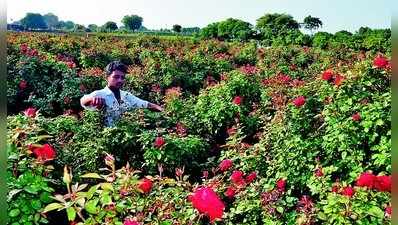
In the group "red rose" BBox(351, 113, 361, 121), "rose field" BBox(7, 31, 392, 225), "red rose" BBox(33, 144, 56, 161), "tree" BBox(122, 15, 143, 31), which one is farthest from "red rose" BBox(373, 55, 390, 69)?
"tree" BBox(122, 15, 143, 31)

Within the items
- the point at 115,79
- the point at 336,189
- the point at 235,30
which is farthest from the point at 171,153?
the point at 235,30

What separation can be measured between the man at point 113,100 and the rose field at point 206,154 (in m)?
0.13

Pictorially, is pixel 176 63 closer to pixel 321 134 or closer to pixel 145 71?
pixel 145 71

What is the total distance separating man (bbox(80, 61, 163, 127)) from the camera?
5012 millimetres

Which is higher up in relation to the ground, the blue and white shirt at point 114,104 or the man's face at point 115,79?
the man's face at point 115,79

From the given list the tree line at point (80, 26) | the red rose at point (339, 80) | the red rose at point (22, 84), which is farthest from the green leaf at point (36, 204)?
the tree line at point (80, 26)

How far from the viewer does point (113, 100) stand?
→ 523 cm

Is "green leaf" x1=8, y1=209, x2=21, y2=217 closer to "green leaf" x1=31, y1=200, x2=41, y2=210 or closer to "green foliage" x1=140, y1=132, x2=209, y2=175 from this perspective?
"green leaf" x1=31, y1=200, x2=41, y2=210

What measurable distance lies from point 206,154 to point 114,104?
1.13m

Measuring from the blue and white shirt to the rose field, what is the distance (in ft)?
0.39

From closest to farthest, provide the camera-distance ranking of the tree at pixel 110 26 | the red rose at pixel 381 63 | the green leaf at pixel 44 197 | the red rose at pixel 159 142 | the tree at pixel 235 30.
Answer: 1. the green leaf at pixel 44 197
2. the red rose at pixel 381 63
3. the red rose at pixel 159 142
4. the tree at pixel 235 30
5. the tree at pixel 110 26

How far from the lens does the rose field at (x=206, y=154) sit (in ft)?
7.70

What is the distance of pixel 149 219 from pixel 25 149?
0.85m

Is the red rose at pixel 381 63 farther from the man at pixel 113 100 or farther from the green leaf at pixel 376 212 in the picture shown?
the man at pixel 113 100
